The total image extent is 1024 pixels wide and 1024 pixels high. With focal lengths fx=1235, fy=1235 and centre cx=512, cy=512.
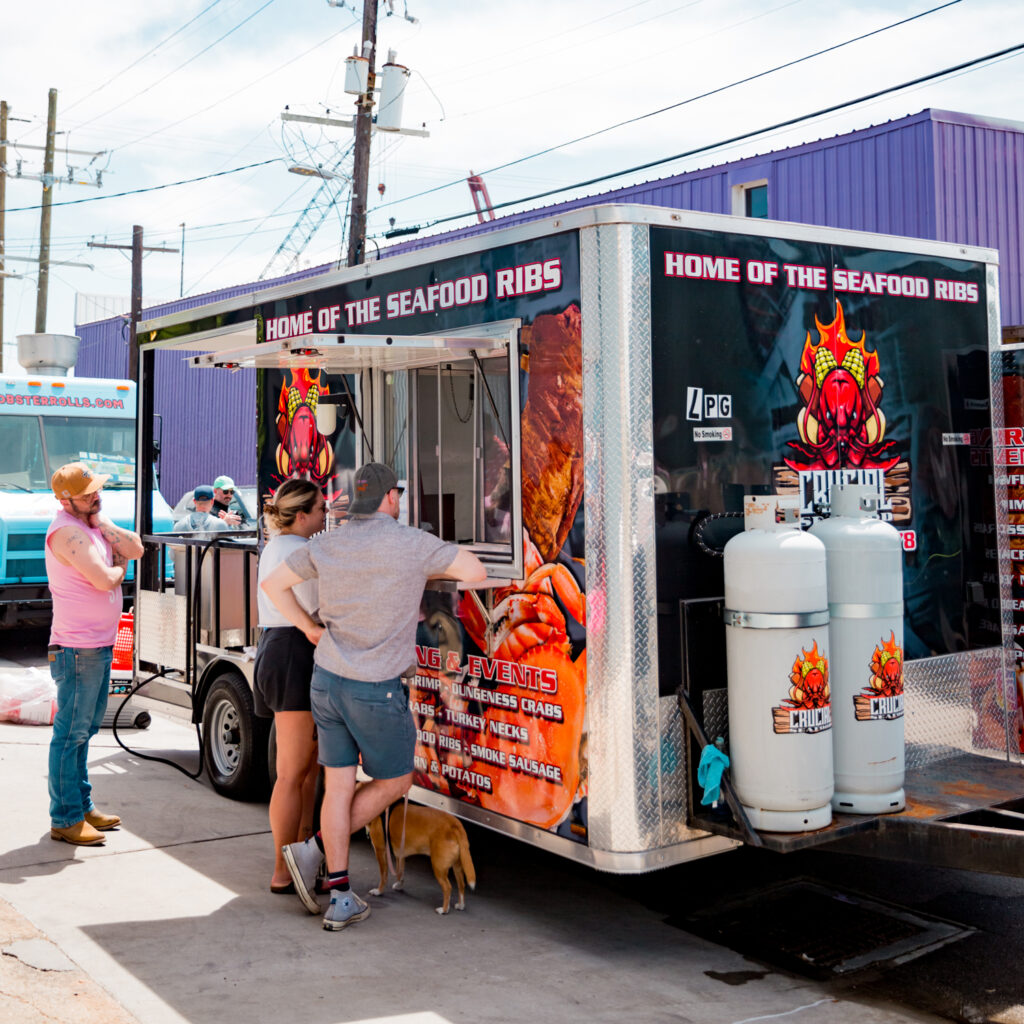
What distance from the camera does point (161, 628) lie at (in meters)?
7.65

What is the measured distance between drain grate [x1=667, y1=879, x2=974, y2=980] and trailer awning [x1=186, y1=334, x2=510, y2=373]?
8.37 feet

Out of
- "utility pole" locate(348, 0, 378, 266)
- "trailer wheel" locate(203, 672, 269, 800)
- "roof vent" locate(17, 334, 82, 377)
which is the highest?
"utility pole" locate(348, 0, 378, 266)

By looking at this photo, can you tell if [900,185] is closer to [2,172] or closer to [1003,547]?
[1003,547]

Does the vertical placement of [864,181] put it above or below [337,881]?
above

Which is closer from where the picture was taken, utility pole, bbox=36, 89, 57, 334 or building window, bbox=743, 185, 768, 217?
building window, bbox=743, 185, 768, 217

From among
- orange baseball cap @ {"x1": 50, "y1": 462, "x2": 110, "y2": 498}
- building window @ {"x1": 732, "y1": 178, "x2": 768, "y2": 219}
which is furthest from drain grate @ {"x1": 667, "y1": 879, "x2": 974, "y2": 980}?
building window @ {"x1": 732, "y1": 178, "x2": 768, "y2": 219}

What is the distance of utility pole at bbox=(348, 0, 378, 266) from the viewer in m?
17.5

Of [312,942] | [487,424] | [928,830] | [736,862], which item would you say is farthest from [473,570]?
[736,862]

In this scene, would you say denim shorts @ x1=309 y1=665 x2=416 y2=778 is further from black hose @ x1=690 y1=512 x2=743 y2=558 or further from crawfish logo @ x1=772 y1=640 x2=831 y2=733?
crawfish logo @ x1=772 y1=640 x2=831 y2=733

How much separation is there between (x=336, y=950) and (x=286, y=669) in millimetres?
1150

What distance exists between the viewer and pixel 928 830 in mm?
4219

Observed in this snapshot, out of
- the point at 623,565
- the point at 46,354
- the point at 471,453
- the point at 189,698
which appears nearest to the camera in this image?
the point at 623,565

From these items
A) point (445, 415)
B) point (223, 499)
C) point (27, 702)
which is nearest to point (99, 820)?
point (445, 415)

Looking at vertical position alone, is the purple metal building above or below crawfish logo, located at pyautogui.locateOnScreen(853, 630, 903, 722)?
above
